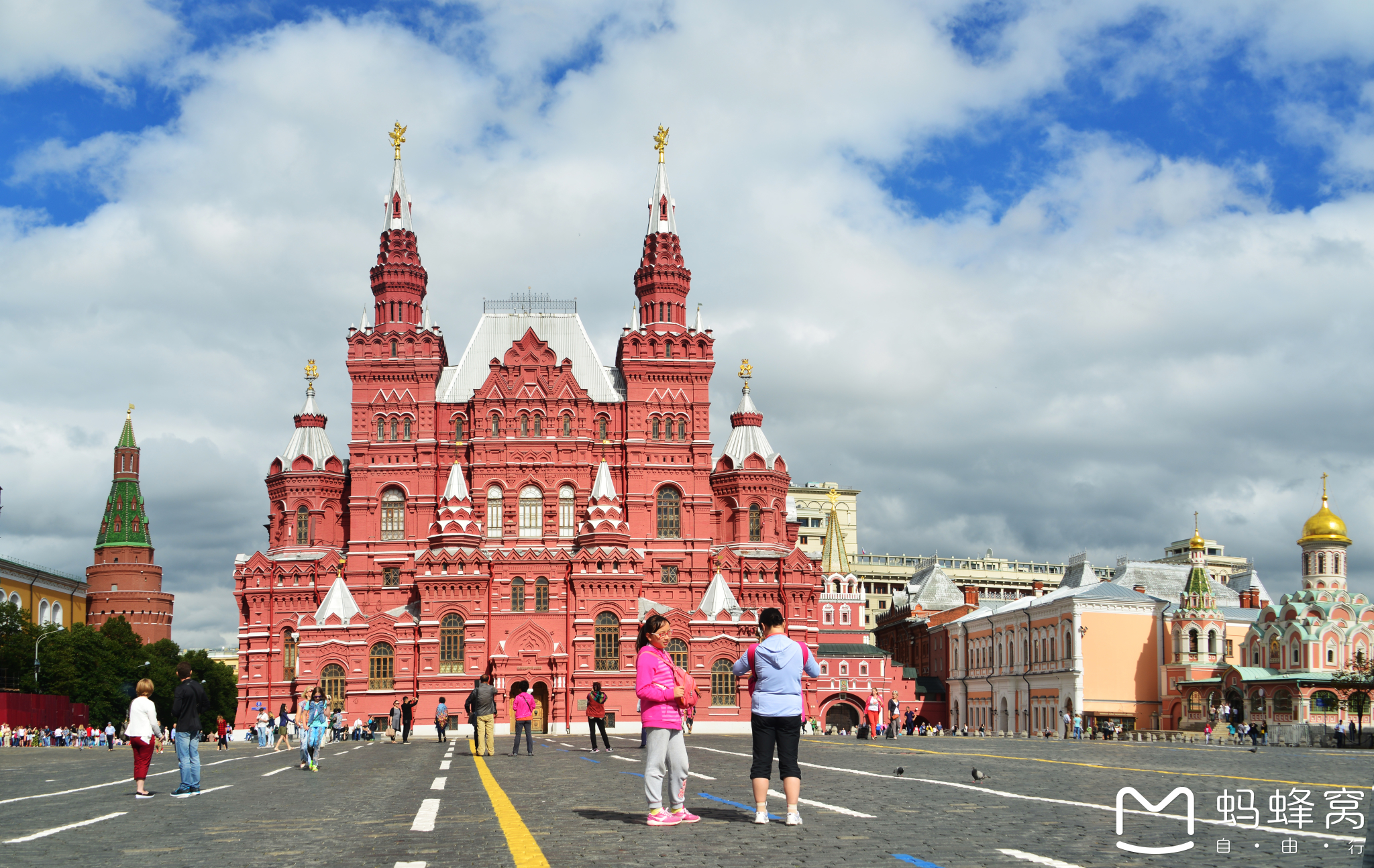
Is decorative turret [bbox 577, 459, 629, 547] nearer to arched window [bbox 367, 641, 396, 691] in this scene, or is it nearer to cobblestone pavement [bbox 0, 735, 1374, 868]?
arched window [bbox 367, 641, 396, 691]

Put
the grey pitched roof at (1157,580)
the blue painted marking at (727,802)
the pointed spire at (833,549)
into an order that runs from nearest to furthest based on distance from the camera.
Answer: the blue painted marking at (727,802) < the grey pitched roof at (1157,580) < the pointed spire at (833,549)

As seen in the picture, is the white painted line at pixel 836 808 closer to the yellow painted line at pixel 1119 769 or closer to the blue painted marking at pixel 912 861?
the blue painted marking at pixel 912 861

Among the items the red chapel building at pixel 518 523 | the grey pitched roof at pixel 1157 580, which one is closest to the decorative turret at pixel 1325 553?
the grey pitched roof at pixel 1157 580

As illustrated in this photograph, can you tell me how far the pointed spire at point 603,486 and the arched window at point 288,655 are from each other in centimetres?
1807

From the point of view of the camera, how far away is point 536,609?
2726 inches

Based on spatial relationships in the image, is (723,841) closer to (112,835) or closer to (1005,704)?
(112,835)

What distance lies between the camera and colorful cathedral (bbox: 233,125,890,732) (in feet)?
224

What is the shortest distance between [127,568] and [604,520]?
287 ft

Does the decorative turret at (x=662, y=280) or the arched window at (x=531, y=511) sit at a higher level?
the decorative turret at (x=662, y=280)

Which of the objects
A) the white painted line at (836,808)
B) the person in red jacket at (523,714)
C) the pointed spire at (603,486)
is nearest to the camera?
the white painted line at (836,808)

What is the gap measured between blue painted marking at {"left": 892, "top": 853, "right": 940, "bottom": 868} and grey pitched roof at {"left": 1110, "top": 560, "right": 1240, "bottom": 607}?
101 metres

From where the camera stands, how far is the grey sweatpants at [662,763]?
41.7 ft

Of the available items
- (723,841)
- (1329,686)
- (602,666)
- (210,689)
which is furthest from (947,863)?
(210,689)

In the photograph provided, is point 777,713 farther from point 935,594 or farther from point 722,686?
point 935,594
